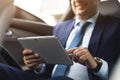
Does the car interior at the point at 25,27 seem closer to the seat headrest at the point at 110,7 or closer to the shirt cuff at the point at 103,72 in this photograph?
the seat headrest at the point at 110,7

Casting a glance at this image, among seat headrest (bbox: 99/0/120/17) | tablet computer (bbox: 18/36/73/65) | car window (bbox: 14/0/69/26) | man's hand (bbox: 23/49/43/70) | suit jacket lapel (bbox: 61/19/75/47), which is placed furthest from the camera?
car window (bbox: 14/0/69/26)

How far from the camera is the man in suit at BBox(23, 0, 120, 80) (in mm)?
854

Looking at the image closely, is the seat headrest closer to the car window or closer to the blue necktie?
the blue necktie

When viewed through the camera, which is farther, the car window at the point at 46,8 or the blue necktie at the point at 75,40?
the car window at the point at 46,8

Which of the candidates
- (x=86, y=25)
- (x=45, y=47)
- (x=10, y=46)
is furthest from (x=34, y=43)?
(x=10, y=46)

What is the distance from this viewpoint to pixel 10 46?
129cm

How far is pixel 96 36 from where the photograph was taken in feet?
3.17

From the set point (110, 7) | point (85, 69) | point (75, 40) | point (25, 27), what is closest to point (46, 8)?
point (25, 27)

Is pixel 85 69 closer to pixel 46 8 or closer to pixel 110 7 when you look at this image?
pixel 110 7

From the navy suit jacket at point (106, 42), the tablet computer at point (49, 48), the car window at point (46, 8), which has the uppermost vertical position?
the tablet computer at point (49, 48)

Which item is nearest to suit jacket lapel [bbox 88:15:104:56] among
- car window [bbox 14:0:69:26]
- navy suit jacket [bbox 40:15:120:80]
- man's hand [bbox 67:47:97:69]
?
navy suit jacket [bbox 40:15:120:80]

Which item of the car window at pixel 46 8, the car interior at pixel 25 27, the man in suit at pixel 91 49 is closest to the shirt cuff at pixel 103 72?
the man in suit at pixel 91 49

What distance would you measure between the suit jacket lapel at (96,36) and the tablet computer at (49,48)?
0.17 m

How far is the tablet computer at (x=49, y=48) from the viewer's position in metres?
0.78
